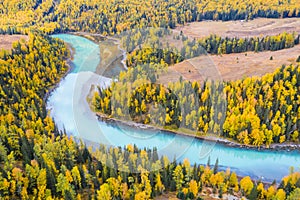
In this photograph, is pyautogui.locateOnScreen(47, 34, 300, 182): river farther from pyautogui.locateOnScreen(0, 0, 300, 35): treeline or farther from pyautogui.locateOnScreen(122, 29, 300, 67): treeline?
pyautogui.locateOnScreen(0, 0, 300, 35): treeline

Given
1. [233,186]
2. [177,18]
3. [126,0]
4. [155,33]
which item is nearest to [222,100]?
[233,186]

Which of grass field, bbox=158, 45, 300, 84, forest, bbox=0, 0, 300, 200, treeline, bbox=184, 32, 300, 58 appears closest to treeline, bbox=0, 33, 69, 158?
forest, bbox=0, 0, 300, 200

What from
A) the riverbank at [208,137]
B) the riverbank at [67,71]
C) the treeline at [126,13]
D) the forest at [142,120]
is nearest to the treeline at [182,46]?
the forest at [142,120]

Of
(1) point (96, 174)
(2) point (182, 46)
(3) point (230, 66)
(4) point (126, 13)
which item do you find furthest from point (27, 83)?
(4) point (126, 13)

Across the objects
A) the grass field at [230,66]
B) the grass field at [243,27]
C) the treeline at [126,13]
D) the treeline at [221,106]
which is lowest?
the treeline at [221,106]

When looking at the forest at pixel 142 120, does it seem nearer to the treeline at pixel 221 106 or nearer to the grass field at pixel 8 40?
the treeline at pixel 221 106

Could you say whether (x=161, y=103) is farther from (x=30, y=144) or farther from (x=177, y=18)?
(x=177, y=18)
